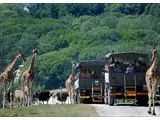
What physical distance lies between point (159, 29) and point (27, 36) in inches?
193

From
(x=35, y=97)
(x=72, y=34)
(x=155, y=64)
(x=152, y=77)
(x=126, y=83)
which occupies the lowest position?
(x=35, y=97)

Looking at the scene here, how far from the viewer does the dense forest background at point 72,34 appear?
1022 inches

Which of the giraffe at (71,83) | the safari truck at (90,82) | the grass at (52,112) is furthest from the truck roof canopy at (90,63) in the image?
the grass at (52,112)

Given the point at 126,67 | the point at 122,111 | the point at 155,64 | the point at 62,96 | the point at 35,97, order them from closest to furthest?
1. the point at 122,111
2. the point at 155,64
3. the point at 126,67
4. the point at 35,97
5. the point at 62,96

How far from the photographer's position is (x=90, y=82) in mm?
24109

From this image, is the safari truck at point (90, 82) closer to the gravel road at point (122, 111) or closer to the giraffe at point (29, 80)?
the giraffe at point (29, 80)

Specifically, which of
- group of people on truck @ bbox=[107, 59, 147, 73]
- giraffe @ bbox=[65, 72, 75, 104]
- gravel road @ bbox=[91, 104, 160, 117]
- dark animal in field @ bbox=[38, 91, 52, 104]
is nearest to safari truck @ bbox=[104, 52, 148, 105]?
group of people on truck @ bbox=[107, 59, 147, 73]

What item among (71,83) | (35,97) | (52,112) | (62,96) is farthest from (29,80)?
(52,112)

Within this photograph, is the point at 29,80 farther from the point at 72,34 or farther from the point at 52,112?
the point at 52,112

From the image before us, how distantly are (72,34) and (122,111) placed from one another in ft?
19.1

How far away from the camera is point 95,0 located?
22094 millimetres

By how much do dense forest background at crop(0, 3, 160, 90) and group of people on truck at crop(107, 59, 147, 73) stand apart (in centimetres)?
270

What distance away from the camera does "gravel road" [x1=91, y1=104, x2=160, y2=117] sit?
796 inches

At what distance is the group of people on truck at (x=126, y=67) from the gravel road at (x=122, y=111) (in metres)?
1.30
